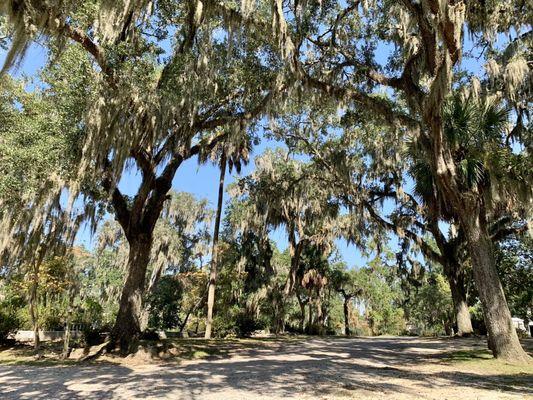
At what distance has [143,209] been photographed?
39.4 ft

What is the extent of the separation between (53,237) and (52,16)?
8549mm

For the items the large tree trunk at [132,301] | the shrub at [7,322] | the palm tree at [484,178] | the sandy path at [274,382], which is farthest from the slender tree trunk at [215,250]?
the palm tree at [484,178]

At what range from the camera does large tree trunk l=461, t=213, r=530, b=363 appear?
26.3 feet

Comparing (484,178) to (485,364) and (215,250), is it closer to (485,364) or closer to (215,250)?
(485,364)

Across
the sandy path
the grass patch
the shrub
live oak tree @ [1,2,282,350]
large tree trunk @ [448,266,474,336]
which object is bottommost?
the sandy path

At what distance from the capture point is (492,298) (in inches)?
326

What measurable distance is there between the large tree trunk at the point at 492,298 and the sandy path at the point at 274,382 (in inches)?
50.5

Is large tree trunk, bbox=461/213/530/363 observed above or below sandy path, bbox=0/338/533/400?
above

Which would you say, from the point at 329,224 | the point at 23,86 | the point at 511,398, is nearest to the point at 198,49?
the point at 23,86

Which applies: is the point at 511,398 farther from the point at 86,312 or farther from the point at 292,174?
the point at 292,174

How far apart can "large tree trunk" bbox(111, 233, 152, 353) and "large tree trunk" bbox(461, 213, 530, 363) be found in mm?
8894

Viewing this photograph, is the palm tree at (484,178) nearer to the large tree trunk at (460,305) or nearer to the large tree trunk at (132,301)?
the large tree trunk at (460,305)

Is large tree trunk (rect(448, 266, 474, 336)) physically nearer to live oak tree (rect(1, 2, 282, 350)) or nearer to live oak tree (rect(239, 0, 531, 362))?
live oak tree (rect(239, 0, 531, 362))

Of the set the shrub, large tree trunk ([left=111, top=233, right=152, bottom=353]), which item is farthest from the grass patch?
the shrub
